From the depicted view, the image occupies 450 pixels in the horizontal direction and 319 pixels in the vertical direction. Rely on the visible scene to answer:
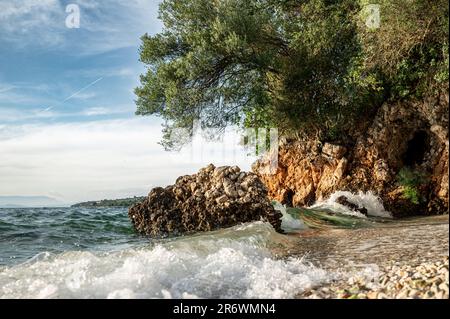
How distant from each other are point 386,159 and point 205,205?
1256 centimetres

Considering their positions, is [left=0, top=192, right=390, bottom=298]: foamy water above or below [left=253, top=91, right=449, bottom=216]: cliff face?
below

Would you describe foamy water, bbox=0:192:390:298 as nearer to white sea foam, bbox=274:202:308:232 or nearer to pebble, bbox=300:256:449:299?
pebble, bbox=300:256:449:299

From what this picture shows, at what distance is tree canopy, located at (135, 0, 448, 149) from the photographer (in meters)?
25.2

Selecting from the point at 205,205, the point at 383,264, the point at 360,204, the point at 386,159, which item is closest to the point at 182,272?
the point at 383,264

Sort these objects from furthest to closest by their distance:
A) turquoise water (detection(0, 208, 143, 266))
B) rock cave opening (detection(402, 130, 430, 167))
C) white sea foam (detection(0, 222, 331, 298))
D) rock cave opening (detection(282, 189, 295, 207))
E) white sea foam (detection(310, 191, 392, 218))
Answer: rock cave opening (detection(282, 189, 295, 207)), rock cave opening (detection(402, 130, 430, 167)), white sea foam (detection(310, 191, 392, 218)), turquoise water (detection(0, 208, 143, 266)), white sea foam (detection(0, 222, 331, 298))

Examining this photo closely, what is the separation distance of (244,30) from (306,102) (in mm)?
5890

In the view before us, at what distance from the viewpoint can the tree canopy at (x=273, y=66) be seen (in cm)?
2517

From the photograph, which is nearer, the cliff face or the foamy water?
the foamy water

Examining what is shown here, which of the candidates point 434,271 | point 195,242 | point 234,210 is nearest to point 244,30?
point 234,210

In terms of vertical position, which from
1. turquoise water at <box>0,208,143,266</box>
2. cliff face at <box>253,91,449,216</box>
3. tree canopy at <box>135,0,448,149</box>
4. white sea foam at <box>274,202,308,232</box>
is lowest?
turquoise water at <box>0,208,143,266</box>

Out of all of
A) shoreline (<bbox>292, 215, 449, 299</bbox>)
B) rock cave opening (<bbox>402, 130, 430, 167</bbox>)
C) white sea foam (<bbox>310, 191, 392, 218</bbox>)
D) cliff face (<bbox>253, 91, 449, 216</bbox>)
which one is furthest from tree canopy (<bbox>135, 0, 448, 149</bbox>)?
shoreline (<bbox>292, 215, 449, 299</bbox>)

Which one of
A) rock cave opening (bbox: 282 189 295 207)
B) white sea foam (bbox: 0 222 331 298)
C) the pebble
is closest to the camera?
the pebble

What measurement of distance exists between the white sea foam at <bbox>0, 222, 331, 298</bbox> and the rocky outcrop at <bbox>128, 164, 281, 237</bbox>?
701 centimetres

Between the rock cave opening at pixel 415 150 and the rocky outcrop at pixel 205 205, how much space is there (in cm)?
1172
